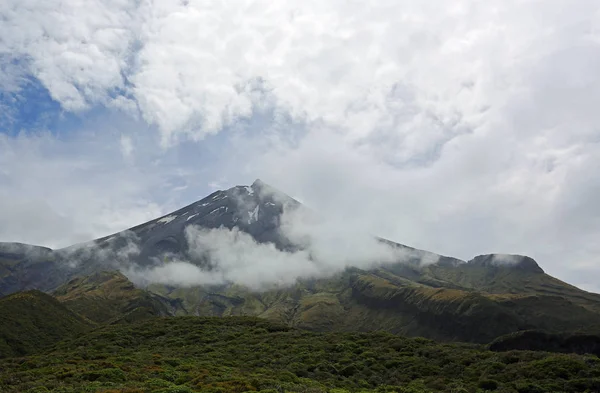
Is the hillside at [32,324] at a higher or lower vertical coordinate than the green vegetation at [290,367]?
lower

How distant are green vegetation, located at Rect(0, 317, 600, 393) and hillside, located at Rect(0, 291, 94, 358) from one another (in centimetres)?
2301

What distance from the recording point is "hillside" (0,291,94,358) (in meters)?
89.3

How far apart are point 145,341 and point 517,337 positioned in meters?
88.8

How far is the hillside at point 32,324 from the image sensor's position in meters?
A: 89.3

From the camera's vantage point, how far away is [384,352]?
5666 cm

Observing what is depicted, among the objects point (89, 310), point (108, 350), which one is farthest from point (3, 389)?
point (89, 310)

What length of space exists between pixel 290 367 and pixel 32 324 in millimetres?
83378

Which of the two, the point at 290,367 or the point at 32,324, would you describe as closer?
the point at 290,367

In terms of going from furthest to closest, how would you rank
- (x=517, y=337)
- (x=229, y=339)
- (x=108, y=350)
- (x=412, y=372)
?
(x=517, y=337)
(x=229, y=339)
(x=108, y=350)
(x=412, y=372)

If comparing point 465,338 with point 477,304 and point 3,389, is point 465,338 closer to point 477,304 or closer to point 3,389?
point 477,304

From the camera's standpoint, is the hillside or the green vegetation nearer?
the green vegetation

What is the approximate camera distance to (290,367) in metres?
49.1

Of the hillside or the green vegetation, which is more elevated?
the green vegetation

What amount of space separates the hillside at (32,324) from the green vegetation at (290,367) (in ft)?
75.5
